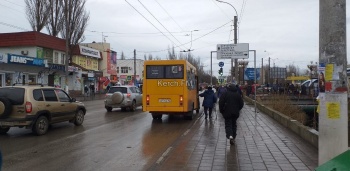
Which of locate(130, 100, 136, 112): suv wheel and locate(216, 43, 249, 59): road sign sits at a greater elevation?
locate(216, 43, 249, 59): road sign

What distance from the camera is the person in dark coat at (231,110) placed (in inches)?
423

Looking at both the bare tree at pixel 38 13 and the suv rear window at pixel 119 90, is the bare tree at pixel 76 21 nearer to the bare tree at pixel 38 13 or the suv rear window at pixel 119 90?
the bare tree at pixel 38 13

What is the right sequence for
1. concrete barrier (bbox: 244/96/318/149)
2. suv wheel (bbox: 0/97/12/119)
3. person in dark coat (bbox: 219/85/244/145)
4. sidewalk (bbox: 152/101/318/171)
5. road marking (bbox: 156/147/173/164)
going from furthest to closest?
suv wheel (bbox: 0/97/12/119), person in dark coat (bbox: 219/85/244/145), concrete barrier (bbox: 244/96/318/149), road marking (bbox: 156/147/173/164), sidewalk (bbox: 152/101/318/171)

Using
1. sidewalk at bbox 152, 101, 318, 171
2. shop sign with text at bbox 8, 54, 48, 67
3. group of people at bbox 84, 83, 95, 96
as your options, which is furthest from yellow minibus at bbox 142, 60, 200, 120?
group of people at bbox 84, 83, 95, 96

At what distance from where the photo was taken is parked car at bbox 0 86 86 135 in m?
12.0

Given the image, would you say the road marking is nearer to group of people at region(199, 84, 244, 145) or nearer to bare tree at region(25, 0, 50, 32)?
group of people at region(199, 84, 244, 145)

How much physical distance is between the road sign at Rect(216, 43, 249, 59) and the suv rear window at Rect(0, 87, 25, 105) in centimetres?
2176

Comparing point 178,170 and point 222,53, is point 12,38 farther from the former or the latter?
point 178,170

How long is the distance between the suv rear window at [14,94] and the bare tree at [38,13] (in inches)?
1269

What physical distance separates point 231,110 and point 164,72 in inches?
272

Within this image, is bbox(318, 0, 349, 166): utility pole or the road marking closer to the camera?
bbox(318, 0, 349, 166): utility pole

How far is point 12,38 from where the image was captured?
137ft

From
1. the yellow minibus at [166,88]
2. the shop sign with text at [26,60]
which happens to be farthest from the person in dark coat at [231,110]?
the shop sign with text at [26,60]

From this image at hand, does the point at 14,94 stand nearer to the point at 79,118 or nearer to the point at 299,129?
the point at 79,118
